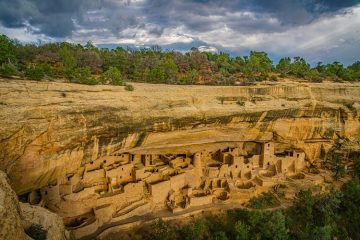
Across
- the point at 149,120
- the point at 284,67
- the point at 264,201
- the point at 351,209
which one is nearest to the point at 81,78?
the point at 149,120

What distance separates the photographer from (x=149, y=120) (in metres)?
13.2

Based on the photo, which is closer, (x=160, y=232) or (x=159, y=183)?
(x=160, y=232)

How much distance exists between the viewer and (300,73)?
24.5m

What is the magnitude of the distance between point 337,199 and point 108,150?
1281 centimetres

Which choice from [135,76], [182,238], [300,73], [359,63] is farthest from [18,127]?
[359,63]

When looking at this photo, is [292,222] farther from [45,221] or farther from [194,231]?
[45,221]

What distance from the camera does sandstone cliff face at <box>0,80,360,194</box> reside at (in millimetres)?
9773

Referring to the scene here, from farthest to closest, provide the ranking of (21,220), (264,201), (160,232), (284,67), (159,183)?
(284,67) → (264,201) → (159,183) → (160,232) → (21,220)

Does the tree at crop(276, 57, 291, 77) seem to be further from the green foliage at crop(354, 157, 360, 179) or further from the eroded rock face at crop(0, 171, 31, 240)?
the eroded rock face at crop(0, 171, 31, 240)

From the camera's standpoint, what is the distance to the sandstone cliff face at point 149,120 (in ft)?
32.1

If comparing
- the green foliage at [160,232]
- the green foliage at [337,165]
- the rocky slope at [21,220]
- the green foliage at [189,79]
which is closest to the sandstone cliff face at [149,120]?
the green foliage at [337,165]

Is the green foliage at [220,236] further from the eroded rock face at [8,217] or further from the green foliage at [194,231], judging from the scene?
the eroded rock face at [8,217]

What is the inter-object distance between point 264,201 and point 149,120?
306 inches

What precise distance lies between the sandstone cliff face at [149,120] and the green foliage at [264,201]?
357 centimetres
